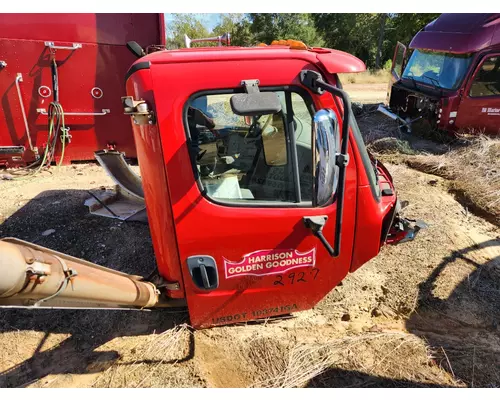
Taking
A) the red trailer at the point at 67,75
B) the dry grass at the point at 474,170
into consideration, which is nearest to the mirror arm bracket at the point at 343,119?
the dry grass at the point at 474,170

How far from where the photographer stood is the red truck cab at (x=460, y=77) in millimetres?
6836

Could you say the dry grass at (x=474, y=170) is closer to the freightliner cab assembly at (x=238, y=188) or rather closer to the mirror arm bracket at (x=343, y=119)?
the freightliner cab assembly at (x=238, y=188)

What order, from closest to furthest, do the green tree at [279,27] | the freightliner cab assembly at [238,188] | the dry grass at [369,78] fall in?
the freightliner cab assembly at [238,188] → the dry grass at [369,78] → the green tree at [279,27]

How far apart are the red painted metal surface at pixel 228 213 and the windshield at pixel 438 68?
595cm

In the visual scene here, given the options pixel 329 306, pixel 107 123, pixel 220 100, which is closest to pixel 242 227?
pixel 220 100

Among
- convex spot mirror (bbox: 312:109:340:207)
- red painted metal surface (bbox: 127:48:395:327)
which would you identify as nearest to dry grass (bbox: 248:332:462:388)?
red painted metal surface (bbox: 127:48:395:327)

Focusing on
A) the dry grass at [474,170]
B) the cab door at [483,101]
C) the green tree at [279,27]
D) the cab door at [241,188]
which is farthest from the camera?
the green tree at [279,27]

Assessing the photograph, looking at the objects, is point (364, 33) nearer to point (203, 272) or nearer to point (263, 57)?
point (263, 57)

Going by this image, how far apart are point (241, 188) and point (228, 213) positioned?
0.63ft

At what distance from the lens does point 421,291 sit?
3.25m

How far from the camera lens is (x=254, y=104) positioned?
180 centimetres

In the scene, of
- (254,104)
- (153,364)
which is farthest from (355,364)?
(254,104)

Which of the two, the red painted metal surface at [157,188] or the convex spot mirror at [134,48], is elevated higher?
the convex spot mirror at [134,48]
